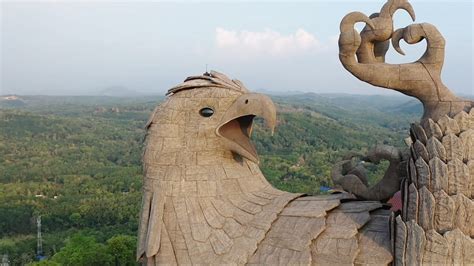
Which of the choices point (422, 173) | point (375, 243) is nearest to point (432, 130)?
point (422, 173)

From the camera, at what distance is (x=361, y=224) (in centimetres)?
367

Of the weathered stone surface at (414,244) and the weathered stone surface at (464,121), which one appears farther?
the weathered stone surface at (464,121)

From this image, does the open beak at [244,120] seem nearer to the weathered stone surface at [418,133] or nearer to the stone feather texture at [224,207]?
the stone feather texture at [224,207]

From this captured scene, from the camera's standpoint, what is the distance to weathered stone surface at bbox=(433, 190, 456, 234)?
3229mm

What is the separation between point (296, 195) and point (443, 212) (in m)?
1.43

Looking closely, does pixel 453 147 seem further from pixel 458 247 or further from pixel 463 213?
pixel 458 247

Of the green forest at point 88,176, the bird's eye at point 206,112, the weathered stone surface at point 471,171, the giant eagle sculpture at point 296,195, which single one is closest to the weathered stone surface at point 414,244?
the giant eagle sculpture at point 296,195

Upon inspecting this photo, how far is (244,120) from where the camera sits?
4.69m

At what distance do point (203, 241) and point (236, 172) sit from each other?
84cm

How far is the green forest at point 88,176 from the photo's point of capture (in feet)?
71.5

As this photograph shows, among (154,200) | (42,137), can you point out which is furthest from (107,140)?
(154,200)

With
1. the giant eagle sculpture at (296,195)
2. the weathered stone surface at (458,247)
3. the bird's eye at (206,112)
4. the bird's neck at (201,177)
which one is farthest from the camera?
the bird's eye at (206,112)

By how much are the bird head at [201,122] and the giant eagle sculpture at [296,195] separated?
11 mm

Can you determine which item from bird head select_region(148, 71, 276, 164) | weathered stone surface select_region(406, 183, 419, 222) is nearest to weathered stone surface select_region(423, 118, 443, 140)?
weathered stone surface select_region(406, 183, 419, 222)
